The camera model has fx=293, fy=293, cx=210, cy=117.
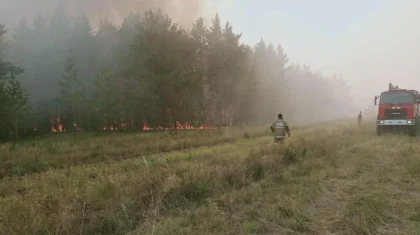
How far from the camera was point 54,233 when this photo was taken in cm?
489

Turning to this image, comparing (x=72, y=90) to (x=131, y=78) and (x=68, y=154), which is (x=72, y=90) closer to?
(x=131, y=78)

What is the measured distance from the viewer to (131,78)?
34938 mm

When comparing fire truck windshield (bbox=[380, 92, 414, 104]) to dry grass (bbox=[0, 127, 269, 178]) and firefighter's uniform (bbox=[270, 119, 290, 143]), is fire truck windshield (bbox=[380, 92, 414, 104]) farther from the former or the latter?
dry grass (bbox=[0, 127, 269, 178])

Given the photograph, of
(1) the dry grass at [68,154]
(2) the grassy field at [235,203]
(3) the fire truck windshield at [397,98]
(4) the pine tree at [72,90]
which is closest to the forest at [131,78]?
(4) the pine tree at [72,90]

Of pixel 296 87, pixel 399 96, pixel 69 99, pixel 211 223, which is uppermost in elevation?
pixel 296 87

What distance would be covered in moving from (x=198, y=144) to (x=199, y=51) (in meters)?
22.9

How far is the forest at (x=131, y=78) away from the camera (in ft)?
109

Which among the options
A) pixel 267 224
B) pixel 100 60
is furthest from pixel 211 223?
pixel 100 60

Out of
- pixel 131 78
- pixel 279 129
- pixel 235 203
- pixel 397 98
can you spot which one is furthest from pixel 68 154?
pixel 397 98

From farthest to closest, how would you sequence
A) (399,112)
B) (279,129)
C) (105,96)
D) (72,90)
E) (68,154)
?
(105,96), (72,90), (399,112), (68,154), (279,129)

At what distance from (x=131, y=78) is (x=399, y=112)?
89.3ft

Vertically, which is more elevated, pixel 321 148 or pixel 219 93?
pixel 219 93

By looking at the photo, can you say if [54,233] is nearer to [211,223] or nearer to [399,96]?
[211,223]

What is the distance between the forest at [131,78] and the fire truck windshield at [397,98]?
67.6ft
